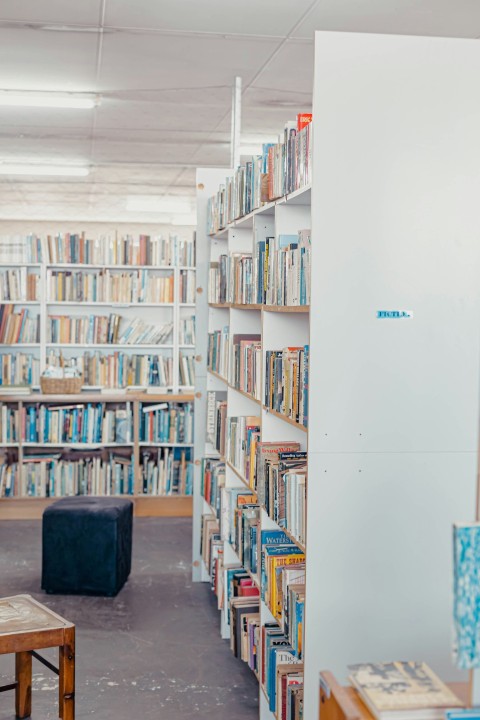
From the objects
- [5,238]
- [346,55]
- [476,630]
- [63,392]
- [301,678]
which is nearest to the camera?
[476,630]

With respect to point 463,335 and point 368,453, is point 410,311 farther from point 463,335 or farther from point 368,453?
point 368,453

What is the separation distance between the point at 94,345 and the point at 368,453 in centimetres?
604

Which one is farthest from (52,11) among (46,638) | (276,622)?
(276,622)

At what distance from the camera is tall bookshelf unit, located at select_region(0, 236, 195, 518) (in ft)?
26.2

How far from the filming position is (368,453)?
3035 millimetres

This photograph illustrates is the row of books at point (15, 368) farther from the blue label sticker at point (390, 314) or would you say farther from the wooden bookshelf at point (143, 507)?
the blue label sticker at point (390, 314)

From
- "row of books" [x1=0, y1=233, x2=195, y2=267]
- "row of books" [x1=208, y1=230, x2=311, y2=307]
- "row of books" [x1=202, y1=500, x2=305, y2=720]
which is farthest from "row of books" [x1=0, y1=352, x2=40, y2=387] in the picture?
"row of books" [x1=202, y1=500, x2=305, y2=720]

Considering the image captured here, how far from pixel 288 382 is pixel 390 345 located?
1.87 feet

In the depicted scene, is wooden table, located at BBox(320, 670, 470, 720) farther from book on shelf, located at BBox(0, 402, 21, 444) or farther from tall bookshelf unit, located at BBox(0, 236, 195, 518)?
book on shelf, located at BBox(0, 402, 21, 444)

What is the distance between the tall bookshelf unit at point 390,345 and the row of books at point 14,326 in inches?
245

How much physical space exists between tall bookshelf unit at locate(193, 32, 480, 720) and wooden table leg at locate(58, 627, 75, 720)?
100cm

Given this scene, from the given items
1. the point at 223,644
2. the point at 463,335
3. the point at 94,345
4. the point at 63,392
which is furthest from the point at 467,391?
the point at 94,345

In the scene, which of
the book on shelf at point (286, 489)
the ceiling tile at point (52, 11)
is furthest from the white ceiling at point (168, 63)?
the book on shelf at point (286, 489)

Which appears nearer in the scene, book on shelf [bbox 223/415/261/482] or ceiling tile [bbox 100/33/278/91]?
book on shelf [bbox 223/415/261/482]
